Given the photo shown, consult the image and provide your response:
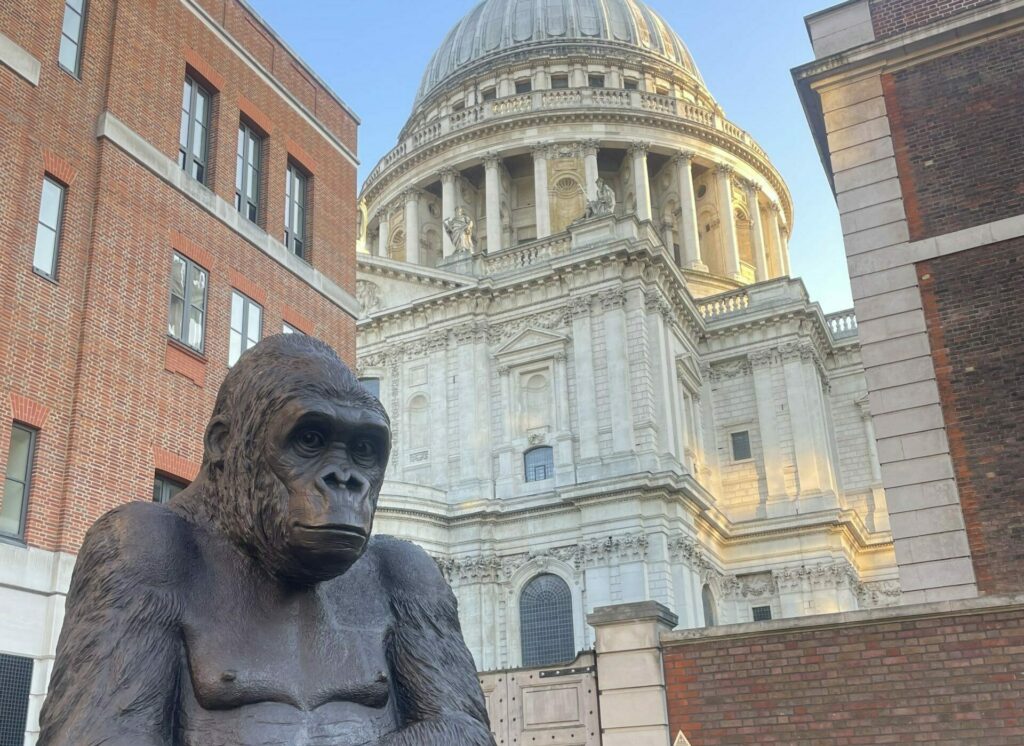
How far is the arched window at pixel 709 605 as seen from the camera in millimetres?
43794

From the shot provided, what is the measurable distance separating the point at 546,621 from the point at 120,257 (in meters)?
26.8

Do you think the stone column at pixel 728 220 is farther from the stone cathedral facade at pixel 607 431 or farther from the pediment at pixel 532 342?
the pediment at pixel 532 342

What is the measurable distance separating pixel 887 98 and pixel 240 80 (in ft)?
42.3

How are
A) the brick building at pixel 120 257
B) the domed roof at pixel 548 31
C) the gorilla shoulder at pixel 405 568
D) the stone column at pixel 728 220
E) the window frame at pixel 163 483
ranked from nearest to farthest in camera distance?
the gorilla shoulder at pixel 405 568 < the brick building at pixel 120 257 < the window frame at pixel 163 483 < the stone column at pixel 728 220 < the domed roof at pixel 548 31

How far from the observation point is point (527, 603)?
41.5 meters

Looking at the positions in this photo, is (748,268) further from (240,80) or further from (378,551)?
(378,551)

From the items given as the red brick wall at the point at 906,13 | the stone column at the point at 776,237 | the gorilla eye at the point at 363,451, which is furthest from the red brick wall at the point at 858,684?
the stone column at the point at 776,237

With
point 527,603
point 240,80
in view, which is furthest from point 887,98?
point 527,603

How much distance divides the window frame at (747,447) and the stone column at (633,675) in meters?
35.5

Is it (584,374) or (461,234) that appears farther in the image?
(461,234)

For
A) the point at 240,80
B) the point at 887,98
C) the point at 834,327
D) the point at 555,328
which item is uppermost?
the point at 834,327

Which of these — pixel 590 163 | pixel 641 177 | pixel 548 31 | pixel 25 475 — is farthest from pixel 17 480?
pixel 548 31

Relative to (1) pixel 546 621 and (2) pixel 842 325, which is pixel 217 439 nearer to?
(1) pixel 546 621

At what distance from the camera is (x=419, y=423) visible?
47031mm
